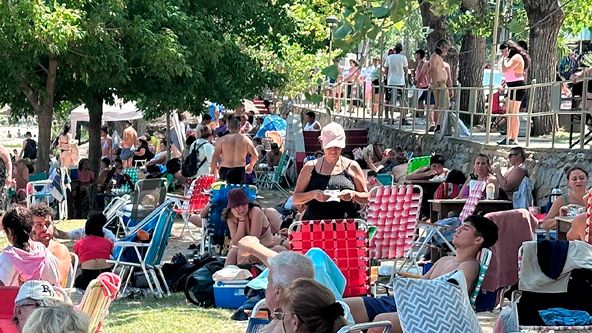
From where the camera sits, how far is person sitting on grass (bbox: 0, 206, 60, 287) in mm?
6961

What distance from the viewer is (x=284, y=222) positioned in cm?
1260

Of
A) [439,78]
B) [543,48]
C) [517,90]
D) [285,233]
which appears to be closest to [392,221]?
[285,233]

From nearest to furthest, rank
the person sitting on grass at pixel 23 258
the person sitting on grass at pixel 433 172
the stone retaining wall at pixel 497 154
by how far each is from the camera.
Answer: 1. the person sitting on grass at pixel 23 258
2. the stone retaining wall at pixel 497 154
3. the person sitting on grass at pixel 433 172

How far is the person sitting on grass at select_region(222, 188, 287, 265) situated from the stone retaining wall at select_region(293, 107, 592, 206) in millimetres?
4714

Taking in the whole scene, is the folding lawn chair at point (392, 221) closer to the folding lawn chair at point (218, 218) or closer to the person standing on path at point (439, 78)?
Result: the folding lawn chair at point (218, 218)

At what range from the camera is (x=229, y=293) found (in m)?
9.39

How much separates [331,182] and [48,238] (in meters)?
2.33

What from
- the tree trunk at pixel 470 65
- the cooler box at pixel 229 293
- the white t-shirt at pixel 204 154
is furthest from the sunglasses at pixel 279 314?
the tree trunk at pixel 470 65

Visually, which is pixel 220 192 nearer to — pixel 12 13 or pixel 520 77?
pixel 12 13

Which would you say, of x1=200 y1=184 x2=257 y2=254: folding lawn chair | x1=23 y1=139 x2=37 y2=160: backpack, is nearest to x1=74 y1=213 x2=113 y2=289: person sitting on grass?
x1=200 y1=184 x2=257 y2=254: folding lawn chair

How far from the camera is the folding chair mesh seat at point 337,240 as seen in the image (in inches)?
344

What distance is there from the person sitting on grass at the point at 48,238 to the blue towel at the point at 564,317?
10.4 ft

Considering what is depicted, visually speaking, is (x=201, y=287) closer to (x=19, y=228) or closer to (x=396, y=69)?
(x=19, y=228)

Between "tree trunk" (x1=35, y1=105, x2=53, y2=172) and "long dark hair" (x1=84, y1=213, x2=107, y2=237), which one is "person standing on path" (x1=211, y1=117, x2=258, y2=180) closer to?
"long dark hair" (x1=84, y1=213, x2=107, y2=237)
